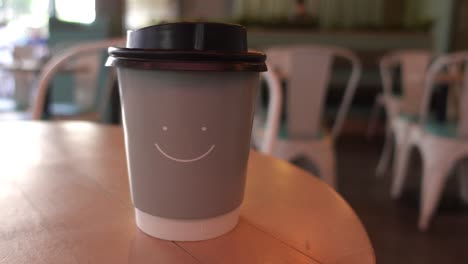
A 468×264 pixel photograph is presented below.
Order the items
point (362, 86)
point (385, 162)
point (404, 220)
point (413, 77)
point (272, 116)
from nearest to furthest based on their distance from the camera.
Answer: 1. point (272, 116)
2. point (404, 220)
3. point (413, 77)
4. point (385, 162)
5. point (362, 86)

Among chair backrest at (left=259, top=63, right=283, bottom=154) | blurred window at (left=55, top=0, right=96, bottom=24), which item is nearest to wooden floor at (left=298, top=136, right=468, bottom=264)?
chair backrest at (left=259, top=63, right=283, bottom=154)

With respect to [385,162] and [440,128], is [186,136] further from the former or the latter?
[385,162]

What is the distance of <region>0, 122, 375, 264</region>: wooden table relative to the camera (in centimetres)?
33

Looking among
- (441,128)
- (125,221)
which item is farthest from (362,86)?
(125,221)

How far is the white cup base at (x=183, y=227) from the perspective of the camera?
1.15ft

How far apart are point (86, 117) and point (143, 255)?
2.11 m

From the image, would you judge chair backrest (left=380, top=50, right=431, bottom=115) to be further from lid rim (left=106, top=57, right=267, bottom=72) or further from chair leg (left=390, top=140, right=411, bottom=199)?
lid rim (left=106, top=57, right=267, bottom=72)

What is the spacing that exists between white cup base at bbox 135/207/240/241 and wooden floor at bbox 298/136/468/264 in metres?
1.14

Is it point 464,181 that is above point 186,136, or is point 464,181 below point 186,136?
below

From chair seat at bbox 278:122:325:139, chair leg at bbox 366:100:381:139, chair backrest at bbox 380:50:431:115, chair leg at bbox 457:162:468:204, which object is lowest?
chair leg at bbox 366:100:381:139

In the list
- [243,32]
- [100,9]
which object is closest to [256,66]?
[243,32]

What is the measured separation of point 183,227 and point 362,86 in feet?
14.5

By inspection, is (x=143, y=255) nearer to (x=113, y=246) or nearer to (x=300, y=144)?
(x=113, y=246)

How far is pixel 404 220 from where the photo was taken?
2076 mm
